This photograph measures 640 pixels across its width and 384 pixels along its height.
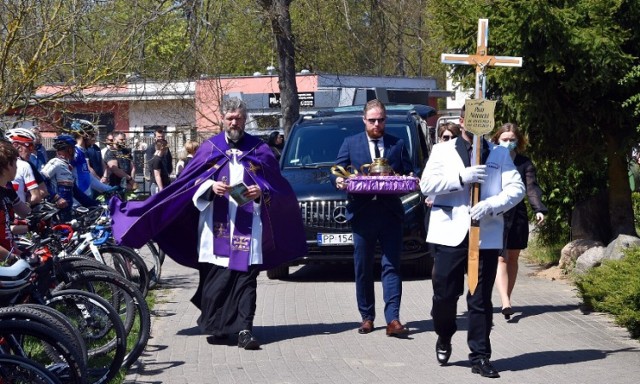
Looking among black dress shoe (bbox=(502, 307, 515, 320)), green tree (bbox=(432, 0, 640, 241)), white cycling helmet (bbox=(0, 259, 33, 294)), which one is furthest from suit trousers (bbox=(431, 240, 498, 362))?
green tree (bbox=(432, 0, 640, 241))

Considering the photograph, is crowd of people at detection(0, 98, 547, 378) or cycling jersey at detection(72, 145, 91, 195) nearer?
crowd of people at detection(0, 98, 547, 378)

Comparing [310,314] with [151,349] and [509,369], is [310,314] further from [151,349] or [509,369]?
[509,369]


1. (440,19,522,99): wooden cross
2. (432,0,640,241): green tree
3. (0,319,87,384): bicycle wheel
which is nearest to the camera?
(0,319,87,384): bicycle wheel

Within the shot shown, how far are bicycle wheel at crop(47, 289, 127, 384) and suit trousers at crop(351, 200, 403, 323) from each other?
2.76m

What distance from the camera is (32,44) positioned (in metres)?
11.8

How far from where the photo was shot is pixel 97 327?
7637 mm

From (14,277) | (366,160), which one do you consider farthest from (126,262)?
(14,277)

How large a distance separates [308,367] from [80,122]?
439 centimetres

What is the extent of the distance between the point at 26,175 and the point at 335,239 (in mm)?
4504

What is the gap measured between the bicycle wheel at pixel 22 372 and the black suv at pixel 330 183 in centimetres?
642

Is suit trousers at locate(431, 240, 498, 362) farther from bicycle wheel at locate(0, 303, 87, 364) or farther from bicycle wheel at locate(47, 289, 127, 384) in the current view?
bicycle wheel at locate(0, 303, 87, 364)

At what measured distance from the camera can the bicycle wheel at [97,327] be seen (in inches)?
292

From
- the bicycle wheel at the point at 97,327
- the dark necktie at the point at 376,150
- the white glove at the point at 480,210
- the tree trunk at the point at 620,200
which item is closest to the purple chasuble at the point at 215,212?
the dark necktie at the point at 376,150

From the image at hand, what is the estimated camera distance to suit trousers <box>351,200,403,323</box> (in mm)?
9773
